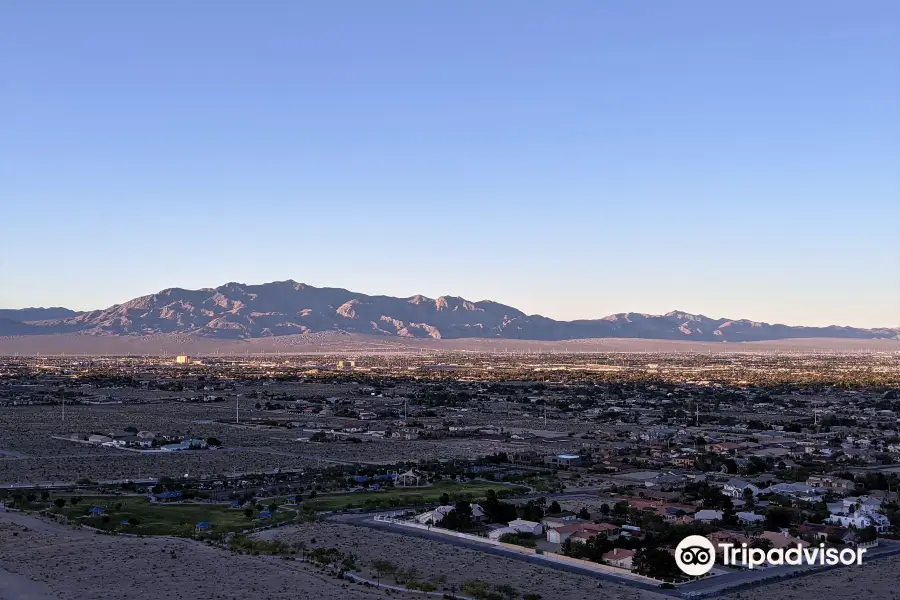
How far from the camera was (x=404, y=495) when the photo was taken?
37.2 meters

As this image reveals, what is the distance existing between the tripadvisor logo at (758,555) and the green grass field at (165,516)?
468 inches

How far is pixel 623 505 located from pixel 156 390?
251ft

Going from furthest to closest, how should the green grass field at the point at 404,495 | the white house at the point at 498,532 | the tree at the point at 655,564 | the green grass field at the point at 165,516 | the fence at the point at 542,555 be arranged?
the green grass field at the point at 404,495
the green grass field at the point at 165,516
the white house at the point at 498,532
the fence at the point at 542,555
the tree at the point at 655,564

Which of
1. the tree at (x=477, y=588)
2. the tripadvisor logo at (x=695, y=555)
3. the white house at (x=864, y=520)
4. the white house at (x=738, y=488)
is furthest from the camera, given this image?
the white house at (x=738, y=488)

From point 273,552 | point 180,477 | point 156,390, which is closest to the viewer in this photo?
point 273,552

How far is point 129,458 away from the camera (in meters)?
48.4

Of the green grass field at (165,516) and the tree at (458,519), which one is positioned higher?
the tree at (458,519)

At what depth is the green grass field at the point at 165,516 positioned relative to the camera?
3077cm

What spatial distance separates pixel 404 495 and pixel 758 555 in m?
13.7

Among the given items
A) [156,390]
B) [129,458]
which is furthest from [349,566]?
[156,390]

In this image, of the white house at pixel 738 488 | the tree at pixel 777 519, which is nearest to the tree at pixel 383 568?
the tree at pixel 777 519

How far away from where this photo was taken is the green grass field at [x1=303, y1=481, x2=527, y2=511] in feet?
115

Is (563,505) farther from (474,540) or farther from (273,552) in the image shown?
(273,552)

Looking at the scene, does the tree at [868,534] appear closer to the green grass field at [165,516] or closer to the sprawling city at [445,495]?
the sprawling city at [445,495]
